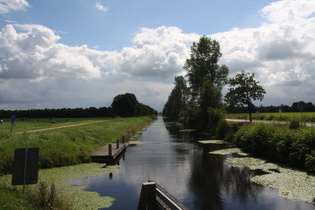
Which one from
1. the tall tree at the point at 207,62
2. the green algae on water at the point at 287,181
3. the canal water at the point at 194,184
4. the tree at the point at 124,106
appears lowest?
the canal water at the point at 194,184

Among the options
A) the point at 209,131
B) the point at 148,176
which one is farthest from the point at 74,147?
the point at 209,131

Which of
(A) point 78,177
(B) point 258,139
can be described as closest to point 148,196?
(A) point 78,177

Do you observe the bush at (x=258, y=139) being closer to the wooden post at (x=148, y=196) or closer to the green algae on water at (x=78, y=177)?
the green algae on water at (x=78, y=177)

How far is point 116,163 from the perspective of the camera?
2003 cm

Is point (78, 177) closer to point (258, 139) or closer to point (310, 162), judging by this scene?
Result: point (310, 162)

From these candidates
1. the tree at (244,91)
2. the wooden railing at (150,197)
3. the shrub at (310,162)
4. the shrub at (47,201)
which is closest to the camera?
the shrub at (47,201)

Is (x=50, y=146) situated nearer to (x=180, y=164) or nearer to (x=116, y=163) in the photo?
(x=116, y=163)

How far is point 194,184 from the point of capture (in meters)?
13.6

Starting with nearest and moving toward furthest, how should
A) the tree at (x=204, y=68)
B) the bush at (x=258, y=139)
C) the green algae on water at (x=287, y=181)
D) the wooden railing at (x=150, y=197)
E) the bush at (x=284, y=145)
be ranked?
the wooden railing at (x=150, y=197), the green algae on water at (x=287, y=181), the bush at (x=284, y=145), the bush at (x=258, y=139), the tree at (x=204, y=68)

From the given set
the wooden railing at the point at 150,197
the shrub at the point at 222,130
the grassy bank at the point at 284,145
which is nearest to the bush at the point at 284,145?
the grassy bank at the point at 284,145

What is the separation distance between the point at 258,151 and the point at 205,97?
27.8 meters

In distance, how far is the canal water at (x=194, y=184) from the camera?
10758 mm

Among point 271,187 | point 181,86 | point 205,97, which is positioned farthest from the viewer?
point 181,86

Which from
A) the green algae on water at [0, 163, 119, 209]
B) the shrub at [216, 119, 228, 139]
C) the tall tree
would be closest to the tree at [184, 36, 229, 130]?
the tall tree
